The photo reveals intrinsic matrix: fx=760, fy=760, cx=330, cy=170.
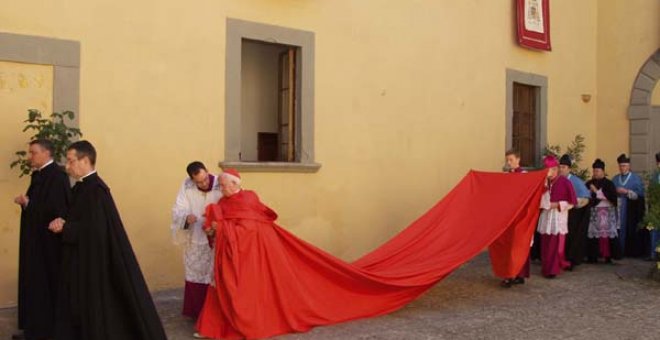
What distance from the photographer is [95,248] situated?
208 inches

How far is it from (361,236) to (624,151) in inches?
259

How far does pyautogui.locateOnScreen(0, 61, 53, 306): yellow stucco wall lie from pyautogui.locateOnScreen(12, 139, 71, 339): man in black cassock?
98 centimetres

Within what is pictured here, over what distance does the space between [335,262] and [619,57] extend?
9.66m

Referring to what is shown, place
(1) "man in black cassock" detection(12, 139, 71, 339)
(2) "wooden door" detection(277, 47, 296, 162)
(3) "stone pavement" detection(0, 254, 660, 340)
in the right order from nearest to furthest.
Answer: (1) "man in black cassock" detection(12, 139, 71, 339)
(3) "stone pavement" detection(0, 254, 660, 340)
(2) "wooden door" detection(277, 47, 296, 162)

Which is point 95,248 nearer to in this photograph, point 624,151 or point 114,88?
point 114,88

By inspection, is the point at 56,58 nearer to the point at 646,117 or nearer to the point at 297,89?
the point at 297,89

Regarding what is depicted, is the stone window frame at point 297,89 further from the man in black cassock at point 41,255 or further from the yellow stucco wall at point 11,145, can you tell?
the man in black cassock at point 41,255

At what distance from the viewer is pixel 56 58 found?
24.6ft

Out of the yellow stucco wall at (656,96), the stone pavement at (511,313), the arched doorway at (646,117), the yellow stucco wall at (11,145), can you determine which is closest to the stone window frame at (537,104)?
the arched doorway at (646,117)

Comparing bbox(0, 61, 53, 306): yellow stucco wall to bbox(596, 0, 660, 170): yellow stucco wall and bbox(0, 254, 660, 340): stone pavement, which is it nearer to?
bbox(0, 254, 660, 340): stone pavement

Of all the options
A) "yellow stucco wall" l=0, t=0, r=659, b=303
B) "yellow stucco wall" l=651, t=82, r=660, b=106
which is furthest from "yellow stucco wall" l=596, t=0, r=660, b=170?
"yellow stucco wall" l=651, t=82, r=660, b=106

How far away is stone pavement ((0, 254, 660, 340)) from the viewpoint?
6684mm

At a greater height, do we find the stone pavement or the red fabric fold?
the red fabric fold

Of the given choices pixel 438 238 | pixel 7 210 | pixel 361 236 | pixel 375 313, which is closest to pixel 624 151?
pixel 361 236
